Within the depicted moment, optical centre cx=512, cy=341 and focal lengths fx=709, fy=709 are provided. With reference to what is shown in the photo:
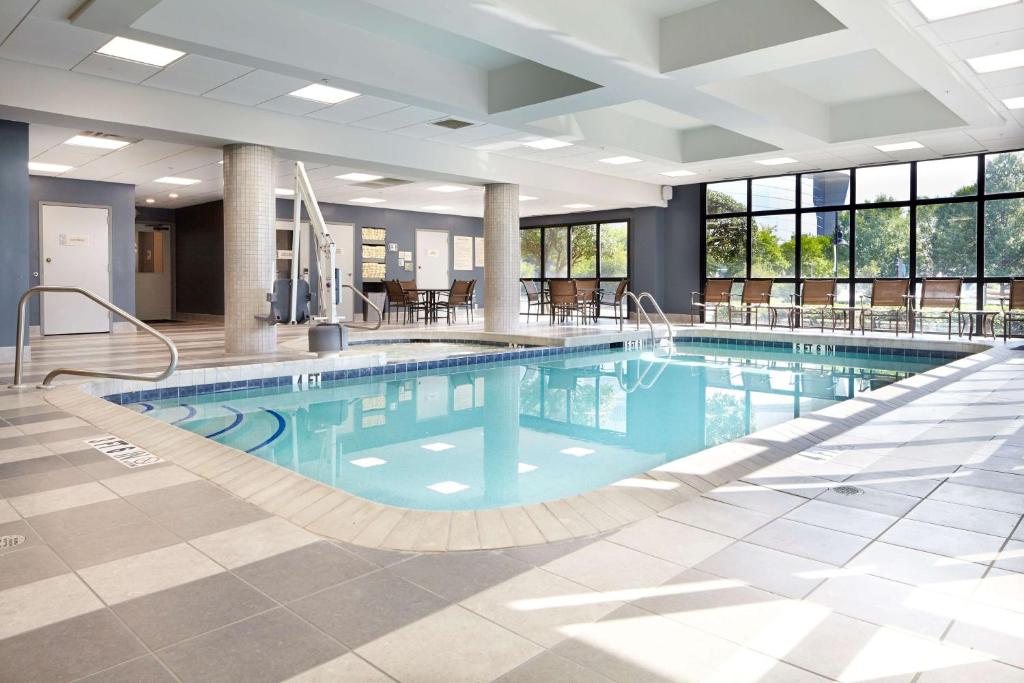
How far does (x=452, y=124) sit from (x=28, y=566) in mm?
7111

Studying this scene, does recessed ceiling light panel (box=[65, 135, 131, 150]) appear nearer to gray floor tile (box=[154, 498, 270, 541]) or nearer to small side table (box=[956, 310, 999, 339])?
gray floor tile (box=[154, 498, 270, 541])

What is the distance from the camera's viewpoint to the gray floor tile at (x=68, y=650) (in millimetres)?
1517

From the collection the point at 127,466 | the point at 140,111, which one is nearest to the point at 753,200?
the point at 140,111

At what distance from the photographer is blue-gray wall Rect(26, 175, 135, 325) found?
35.4ft

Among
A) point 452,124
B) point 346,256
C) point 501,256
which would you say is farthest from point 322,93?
point 346,256

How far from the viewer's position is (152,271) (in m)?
15.4

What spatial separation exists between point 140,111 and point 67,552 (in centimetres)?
580

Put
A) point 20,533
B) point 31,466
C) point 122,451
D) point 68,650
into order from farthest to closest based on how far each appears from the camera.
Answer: point 122,451 → point 31,466 → point 20,533 → point 68,650

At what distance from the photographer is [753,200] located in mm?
13094

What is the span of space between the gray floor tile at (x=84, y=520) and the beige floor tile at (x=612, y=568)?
1547 millimetres

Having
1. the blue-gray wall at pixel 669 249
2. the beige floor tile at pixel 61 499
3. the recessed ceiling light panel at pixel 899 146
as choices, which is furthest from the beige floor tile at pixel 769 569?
the blue-gray wall at pixel 669 249

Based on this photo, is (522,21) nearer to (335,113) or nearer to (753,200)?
(335,113)

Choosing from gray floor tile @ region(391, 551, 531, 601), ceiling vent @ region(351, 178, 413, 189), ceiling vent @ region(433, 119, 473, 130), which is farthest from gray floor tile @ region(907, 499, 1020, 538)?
ceiling vent @ region(351, 178, 413, 189)

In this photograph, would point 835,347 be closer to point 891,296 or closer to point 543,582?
point 891,296
